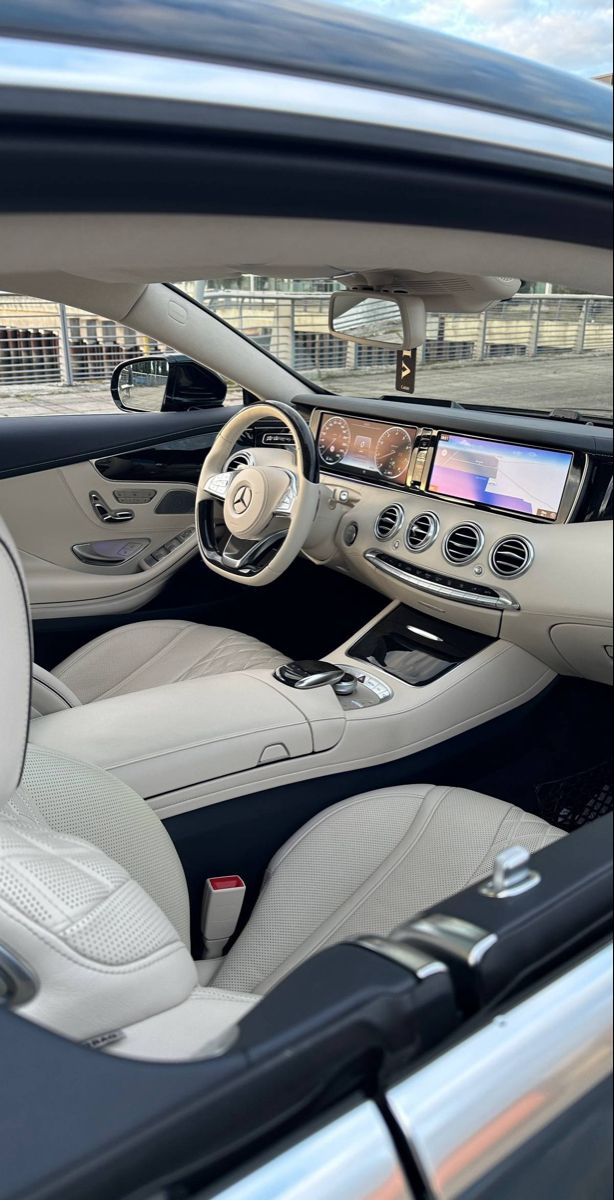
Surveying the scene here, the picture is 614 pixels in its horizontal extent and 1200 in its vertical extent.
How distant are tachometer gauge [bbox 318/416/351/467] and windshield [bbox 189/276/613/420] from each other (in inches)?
9.5

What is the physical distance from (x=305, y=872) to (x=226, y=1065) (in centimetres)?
99

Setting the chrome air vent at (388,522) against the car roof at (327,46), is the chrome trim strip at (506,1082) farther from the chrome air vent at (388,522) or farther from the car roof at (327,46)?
the chrome air vent at (388,522)

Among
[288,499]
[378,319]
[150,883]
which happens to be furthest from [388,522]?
[150,883]

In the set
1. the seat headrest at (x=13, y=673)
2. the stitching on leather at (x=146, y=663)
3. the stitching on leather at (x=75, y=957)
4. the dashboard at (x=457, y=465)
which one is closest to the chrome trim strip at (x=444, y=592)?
the dashboard at (x=457, y=465)

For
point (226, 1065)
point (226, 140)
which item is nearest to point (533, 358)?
point (226, 140)

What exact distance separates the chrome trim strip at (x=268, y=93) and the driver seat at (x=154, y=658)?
165 centimetres

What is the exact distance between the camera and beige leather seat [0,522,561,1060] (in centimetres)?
73

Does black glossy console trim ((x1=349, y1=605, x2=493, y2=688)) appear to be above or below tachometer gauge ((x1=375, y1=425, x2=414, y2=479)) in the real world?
below

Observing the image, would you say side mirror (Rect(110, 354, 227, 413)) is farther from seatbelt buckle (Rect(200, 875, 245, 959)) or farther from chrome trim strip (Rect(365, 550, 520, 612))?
seatbelt buckle (Rect(200, 875, 245, 959))

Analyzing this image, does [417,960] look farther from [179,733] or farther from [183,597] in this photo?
[183,597]

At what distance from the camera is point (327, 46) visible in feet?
2.11

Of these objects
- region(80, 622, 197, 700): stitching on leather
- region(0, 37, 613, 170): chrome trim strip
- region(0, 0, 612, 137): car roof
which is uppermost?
region(0, 0, 612, 137): car roof

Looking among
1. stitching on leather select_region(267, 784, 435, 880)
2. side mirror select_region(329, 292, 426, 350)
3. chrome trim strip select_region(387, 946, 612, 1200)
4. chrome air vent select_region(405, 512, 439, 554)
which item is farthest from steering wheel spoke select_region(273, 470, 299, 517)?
chrome trim strip select_region(387, 946, 612, 1200)

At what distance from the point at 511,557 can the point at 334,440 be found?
2.89 feet
